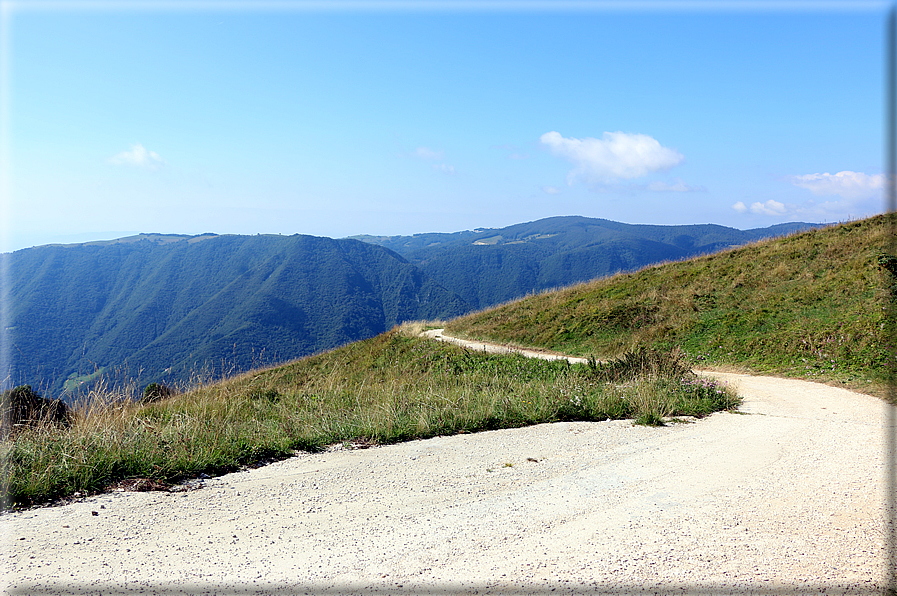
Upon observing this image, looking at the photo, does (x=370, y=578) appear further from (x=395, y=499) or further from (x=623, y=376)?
(x=623, y=376)

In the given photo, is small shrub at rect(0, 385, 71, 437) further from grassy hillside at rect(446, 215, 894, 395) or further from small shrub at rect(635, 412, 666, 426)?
grassy hillside at rect(446, 215, 894, 395)

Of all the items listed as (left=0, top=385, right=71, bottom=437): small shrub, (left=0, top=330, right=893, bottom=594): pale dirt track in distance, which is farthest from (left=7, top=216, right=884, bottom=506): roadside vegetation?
(left=0, top=330, right=893, bottom=594): pale dirt track in distance

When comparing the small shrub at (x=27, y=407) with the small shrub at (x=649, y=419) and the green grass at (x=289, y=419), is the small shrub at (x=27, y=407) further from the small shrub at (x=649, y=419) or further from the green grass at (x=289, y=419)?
the small shrub at (x=649, y=419)

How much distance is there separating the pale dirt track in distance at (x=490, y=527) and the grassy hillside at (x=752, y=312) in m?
8.43

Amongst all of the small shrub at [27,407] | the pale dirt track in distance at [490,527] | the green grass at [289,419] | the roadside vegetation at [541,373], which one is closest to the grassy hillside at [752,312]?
the roadside vegetation at [541,373]

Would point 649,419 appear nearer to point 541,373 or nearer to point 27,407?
point 541,373

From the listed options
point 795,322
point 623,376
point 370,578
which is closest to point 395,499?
point 370,578

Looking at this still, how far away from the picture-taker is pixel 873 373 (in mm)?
11578

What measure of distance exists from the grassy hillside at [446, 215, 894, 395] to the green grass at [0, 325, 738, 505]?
5.25m

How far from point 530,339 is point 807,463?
17966mm

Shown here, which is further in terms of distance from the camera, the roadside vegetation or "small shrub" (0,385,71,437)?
"small shrub" (0,385,71,437)

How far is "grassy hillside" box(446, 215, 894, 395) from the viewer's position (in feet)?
44.8

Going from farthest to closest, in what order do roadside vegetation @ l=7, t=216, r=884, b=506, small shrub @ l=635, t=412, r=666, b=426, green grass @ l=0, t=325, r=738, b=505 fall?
small shrub @ l=635, t=412, r=666, b=426, roadside vegetation @ l=7, t=216, r=884, b=506, green grass @ l=0, t=325, r=738, b=505

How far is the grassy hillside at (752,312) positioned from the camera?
44.8ft
